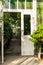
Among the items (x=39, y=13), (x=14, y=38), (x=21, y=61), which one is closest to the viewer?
(x=21, y=61)

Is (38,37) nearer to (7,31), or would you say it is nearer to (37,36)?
(37,36)

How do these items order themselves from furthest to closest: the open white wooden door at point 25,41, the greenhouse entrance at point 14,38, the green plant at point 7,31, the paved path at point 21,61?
the greenhouse entrance at point 14,38 < the open white wooden door at point 25,41 < the green plant at point 7,31 < the paved path at point 21,61

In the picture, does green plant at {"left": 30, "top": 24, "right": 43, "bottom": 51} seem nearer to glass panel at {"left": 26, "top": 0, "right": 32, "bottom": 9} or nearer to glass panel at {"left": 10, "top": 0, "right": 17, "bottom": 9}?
glass panel at {"left": 26, "top": 0, "right": 32, "bottom": 9}

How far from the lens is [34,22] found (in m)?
10.5

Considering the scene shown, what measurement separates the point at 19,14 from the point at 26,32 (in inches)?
34.5

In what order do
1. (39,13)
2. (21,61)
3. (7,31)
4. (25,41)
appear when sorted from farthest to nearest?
1. (39,13)
2. (25,41)
3. (7,31)
4. (21,61)

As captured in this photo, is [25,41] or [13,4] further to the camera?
[25,41]

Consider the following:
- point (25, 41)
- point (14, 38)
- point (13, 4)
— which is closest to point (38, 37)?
point (25, 41)

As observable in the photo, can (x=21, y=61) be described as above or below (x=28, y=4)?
below

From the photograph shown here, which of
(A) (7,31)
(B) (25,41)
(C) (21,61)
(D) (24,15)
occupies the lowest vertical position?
(C) (21,61)

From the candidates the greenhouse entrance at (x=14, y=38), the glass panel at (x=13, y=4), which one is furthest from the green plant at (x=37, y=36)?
the glass panel at (x=13, y=4)

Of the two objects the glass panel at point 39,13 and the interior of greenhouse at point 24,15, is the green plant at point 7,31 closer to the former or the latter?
the interior of greenhouse at point 24,15

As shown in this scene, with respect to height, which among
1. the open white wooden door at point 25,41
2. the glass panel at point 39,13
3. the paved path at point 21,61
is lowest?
the paved path at point 21,61

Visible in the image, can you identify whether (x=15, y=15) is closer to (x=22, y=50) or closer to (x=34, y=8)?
(x=34, y=8)
